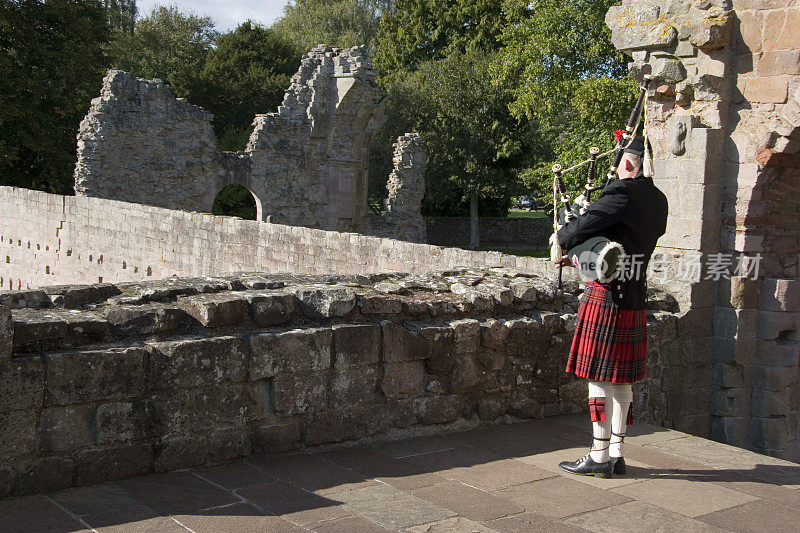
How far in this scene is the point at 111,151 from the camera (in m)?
21.6

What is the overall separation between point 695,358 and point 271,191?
19.1 m

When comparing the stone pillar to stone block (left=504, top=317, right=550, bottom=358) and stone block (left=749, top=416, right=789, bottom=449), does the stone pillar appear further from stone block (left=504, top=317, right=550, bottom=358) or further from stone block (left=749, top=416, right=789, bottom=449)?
stone block (left=504, top=317, right=550, bottom=358)

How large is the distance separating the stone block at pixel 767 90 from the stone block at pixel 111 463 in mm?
5302

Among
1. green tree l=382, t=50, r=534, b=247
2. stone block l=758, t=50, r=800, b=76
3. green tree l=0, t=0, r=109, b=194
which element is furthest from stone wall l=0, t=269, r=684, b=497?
green tree l=382, t=50, r=534, b=247

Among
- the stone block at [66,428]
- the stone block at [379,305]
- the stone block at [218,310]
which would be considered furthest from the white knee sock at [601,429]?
the stone block at [66,428]

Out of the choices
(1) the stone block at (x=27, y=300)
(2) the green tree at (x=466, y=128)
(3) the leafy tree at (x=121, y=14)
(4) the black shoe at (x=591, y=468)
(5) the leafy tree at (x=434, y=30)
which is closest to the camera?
(1) the stone block at (x=27, y=300)

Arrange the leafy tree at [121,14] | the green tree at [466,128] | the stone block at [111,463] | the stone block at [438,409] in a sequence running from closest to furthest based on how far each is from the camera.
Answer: the stone block at [111,463] < the stone block at [438,409] < the green tree at [466,128] < the leafy tree at [121,14]

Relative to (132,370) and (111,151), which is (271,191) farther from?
(132,370)

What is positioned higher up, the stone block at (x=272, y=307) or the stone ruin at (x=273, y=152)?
the stone ruin at (x=273, y=152)

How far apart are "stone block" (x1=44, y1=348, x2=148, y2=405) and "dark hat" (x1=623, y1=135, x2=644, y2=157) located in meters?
2.70

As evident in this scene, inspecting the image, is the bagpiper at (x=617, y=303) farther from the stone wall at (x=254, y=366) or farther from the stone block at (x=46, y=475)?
the stone block at (x=46, y=475)

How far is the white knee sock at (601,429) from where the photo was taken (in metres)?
4.49

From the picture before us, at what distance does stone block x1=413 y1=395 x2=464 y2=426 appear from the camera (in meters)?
5.07

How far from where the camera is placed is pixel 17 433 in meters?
3.72
